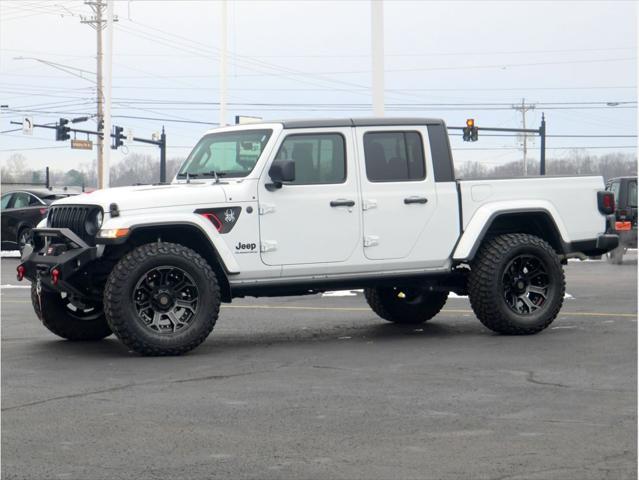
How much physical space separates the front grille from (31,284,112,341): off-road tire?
31.8 inches

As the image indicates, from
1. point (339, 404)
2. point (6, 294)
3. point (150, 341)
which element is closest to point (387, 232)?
point (150, 341)

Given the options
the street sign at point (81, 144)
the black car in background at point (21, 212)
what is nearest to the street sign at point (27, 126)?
the street sign at point (81, 144)

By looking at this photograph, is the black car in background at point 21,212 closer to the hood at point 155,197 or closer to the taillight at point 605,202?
the hood at point 155,197

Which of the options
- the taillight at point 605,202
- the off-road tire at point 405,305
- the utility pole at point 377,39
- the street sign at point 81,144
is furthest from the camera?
the street sign at point 81,144

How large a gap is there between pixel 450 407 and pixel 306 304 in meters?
8.71

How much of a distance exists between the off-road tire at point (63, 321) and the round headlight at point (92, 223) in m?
1.19

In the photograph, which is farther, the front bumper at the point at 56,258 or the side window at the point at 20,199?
the side window at the point at 20,199

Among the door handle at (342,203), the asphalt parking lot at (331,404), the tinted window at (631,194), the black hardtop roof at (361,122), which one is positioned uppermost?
the black hardtop roof at (361,122)

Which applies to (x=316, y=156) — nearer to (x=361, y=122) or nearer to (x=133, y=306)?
(x=361, y=122)

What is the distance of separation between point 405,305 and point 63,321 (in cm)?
387

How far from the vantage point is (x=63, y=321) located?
39.2 feet

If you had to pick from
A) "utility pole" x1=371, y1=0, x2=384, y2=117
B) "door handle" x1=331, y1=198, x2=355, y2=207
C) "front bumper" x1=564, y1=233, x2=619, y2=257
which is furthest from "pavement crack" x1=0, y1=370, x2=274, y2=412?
"utility pole" x1=371, y1=0, x2=384, y2=117

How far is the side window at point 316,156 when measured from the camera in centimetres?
1162

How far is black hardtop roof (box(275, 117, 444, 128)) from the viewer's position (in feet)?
38.7
